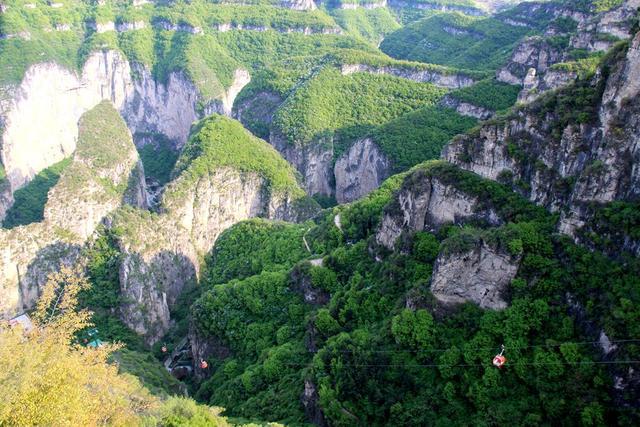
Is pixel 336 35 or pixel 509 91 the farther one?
pixel 336 35

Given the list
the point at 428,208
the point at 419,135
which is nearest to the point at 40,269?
the point at 428,208

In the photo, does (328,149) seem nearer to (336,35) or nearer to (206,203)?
(206,203)

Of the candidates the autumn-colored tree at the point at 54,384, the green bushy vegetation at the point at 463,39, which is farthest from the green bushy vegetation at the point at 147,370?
the green bushy vegetation at the point at 463,39

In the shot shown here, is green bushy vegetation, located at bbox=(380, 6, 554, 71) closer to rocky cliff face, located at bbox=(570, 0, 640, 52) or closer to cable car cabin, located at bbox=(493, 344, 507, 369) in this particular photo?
rocky cliff face, located at bbox=(570, 0, 640, 52)

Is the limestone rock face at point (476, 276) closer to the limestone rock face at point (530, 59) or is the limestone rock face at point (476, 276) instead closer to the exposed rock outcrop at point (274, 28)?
the limestone rock face at point (530, 59)

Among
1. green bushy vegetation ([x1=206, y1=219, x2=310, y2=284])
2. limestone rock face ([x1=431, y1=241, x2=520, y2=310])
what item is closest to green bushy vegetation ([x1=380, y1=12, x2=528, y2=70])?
green bushy vegetation ([x1=206, y1=219, x2=310, y2=284])

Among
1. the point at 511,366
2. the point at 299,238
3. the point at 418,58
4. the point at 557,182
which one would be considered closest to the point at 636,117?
the point at 557,182

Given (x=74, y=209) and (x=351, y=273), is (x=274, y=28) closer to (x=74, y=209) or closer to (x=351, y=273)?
(x=74, y=209)
